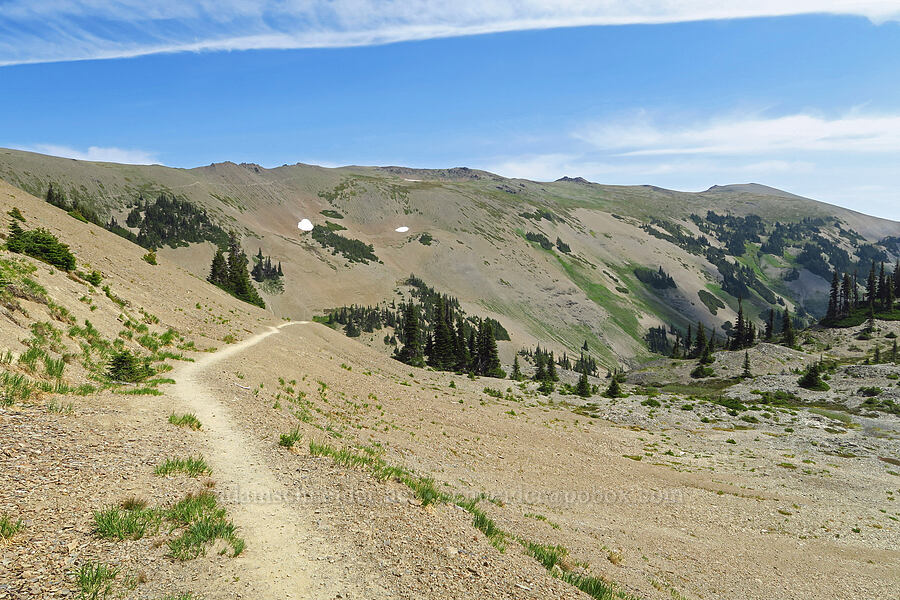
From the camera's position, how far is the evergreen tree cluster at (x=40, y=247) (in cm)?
2839

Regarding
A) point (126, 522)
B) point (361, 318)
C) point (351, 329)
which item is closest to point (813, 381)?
point (126, 522)

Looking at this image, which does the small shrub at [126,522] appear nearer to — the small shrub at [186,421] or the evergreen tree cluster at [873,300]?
the small shrub at [186,421]

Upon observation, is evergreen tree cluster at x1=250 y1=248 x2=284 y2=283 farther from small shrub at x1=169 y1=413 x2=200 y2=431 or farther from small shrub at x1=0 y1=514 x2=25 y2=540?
small shrub at x1=0 y1=514 x2=25 y2=540

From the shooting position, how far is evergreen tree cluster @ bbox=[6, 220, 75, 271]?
28.4m

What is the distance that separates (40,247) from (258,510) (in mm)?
32598

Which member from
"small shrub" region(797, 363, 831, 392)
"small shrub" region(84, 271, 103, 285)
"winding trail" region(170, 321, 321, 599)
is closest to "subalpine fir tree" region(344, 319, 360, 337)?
"small shrub" region(84, 271, 103, 285)

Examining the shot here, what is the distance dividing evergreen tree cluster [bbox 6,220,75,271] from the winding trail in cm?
2235

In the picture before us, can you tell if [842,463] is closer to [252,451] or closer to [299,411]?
[299,411]

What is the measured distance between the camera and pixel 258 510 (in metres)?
9.84

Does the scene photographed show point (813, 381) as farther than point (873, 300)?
No

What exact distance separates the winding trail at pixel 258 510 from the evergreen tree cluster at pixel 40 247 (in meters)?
22.3

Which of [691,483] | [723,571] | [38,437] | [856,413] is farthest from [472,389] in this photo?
[856,413]

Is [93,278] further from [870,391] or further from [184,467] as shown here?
[870,391]

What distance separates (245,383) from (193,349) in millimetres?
10166
